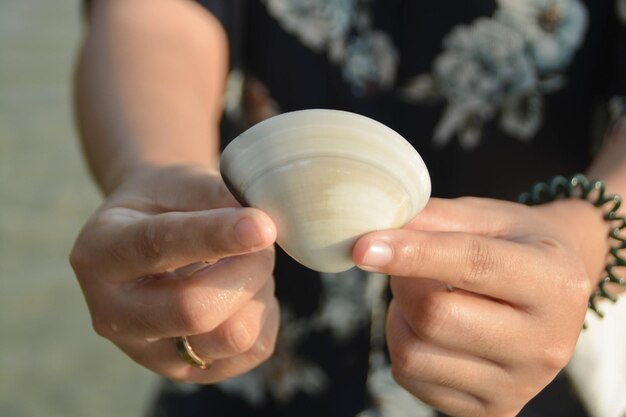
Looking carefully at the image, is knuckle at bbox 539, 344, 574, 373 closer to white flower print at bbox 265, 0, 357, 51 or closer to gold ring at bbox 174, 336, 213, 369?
gold ring at bbox 174, 336, 213, 369

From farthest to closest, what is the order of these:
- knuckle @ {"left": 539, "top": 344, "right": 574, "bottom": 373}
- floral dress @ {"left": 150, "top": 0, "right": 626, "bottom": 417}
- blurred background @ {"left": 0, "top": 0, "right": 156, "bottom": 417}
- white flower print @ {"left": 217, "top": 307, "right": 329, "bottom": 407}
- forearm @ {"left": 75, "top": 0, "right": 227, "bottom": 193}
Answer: blurred background @ {"left": 0, "top": 0, "right": 156, "bottom": 417} < white flower print @ {"left": 217, "top": 307, "right": 329, "bottom": 407} < floral dress @ {"left": 150, "top": 0, "right": 626, "bottom": 417} < forearm @ {"left": 75, "top": 0, "right": 227, "bottom": 193} < knuckle @ {"left": 539, "top": 344, "right": 574, "bottom": 373}

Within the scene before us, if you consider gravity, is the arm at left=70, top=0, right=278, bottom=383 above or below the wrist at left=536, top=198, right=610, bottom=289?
below

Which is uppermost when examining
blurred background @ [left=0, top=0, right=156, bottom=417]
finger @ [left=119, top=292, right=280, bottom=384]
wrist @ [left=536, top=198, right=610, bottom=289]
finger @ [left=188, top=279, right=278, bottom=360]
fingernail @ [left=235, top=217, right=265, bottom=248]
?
fingernail @ [left=235, top=217, right=265, bottom=248]

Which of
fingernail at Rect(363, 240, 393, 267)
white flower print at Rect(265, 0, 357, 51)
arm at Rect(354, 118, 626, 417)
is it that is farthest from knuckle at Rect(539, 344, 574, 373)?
white flower print at Rect(265, 0, 357, 51)

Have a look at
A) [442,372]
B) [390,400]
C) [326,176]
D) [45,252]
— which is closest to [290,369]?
[390,400]

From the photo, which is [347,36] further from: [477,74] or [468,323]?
[468,323]

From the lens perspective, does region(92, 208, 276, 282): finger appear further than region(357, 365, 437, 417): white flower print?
No

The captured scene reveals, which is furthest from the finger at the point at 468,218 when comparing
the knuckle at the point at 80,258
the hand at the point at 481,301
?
the knuckle at the point at 80,258
